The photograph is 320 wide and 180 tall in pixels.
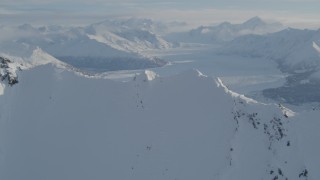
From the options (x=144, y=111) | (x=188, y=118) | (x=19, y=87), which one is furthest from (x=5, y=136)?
(x=188, y=118)

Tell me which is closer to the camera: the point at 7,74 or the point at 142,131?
the point at 142,131

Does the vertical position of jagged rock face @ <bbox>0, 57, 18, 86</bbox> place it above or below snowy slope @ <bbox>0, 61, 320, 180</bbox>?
above

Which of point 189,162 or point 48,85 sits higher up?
point 48,85

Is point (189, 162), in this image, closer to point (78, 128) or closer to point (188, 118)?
point (188, 118)

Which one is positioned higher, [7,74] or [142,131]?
[7,74]

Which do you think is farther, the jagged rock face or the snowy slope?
the jagged rock face
